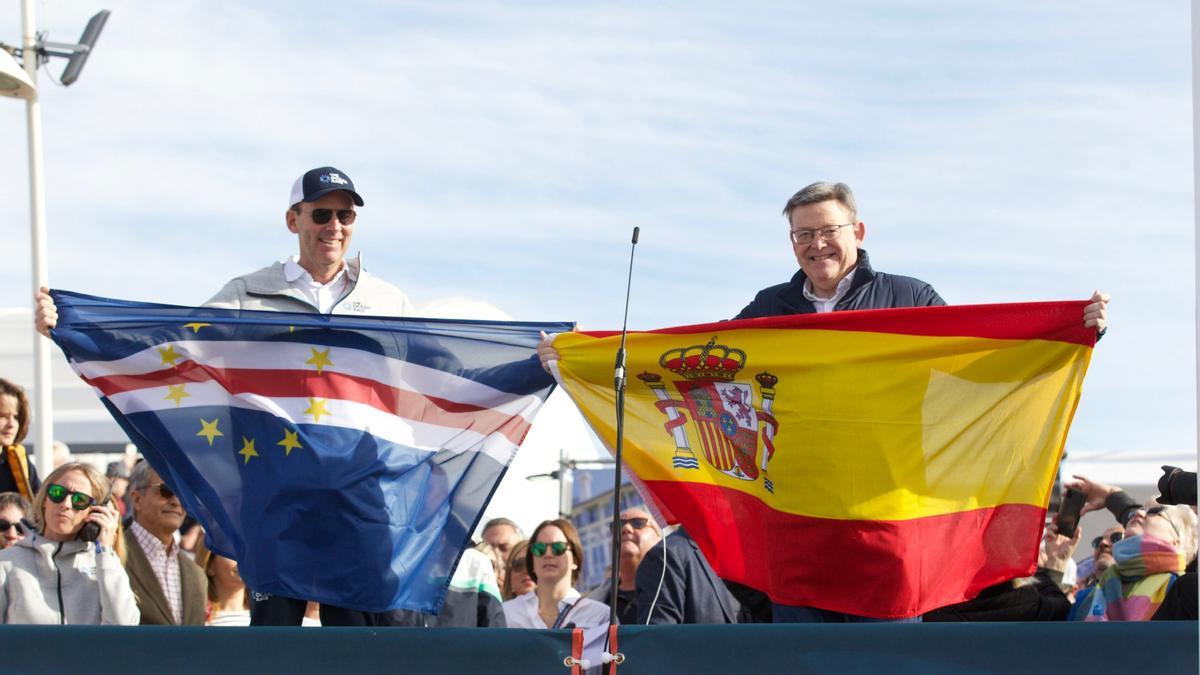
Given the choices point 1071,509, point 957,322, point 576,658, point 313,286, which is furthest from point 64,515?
point 1071,509

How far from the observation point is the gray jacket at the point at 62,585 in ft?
21.1

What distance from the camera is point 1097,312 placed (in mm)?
5828

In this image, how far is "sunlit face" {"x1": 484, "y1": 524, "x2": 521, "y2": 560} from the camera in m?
9.54

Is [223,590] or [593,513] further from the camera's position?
[593,513]

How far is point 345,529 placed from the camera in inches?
247

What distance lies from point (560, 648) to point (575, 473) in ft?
36.7

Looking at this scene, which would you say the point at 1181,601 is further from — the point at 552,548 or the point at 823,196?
the point at 552,548

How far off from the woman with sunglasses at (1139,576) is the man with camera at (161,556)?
3.78m

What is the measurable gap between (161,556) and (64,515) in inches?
25.0

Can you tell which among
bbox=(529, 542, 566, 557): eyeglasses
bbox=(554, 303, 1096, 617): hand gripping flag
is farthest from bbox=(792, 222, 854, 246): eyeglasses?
bbox=(529, 542, 566, 557): eyeglasses

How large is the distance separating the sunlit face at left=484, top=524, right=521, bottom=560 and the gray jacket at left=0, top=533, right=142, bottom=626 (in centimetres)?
323

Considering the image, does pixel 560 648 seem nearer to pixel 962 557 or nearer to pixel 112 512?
pixel 962 557

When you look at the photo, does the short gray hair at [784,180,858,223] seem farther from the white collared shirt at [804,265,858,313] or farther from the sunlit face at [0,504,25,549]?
the sunlit face at [0,504,25,549]

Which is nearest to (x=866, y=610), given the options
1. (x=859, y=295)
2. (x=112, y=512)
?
(x=859, y=295)
